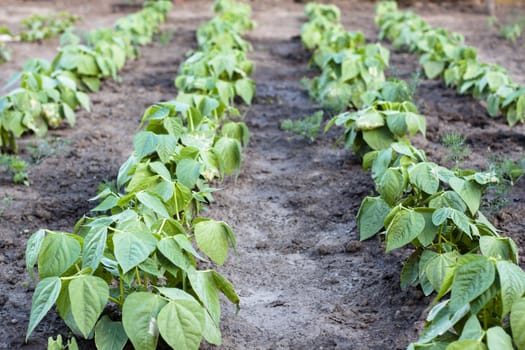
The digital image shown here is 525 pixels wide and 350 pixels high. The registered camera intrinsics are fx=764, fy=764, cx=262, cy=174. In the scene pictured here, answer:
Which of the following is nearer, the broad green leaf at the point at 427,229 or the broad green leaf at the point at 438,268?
the broad green leaf at the point at 438,268

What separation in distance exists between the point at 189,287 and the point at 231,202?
1.77 m

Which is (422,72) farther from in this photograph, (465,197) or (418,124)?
(465,197)

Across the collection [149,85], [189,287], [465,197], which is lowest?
[149,85]

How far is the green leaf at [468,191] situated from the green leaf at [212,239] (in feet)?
3.25

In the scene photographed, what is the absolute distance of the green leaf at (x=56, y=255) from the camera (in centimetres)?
261

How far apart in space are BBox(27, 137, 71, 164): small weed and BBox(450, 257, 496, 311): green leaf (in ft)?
11.2

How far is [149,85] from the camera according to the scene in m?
7.40

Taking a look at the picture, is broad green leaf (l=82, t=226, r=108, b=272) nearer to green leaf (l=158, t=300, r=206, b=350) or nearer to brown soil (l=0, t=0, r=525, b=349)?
green leaf (l=158, t=300, r=206, b=350)

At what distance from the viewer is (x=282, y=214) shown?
4520 millimetres

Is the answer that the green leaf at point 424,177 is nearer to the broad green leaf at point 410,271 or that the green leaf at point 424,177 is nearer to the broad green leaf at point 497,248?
the broad green leaf at point 410,271

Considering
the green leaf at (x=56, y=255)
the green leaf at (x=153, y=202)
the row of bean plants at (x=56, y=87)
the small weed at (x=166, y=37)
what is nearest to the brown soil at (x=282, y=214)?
the row of bean plants at (x=56, y=87)

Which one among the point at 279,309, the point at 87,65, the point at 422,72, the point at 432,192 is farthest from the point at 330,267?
the point at 422,72

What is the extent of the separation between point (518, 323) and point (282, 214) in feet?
7.79

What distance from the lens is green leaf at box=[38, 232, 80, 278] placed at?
8.57ft
